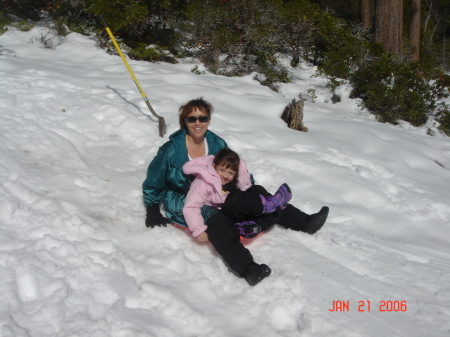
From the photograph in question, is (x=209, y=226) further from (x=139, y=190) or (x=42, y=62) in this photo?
(x=42, y=62)

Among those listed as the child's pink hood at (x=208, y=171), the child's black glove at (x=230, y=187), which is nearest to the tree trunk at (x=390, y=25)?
Answer: the child's pink hood at (x=208, y=171)

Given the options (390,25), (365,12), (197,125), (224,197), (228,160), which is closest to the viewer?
(228,160)

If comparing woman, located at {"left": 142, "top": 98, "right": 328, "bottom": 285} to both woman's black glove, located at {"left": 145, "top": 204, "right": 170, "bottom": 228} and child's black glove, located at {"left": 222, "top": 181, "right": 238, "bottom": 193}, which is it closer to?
woman's black glove, located at {"left": 145, "top": 204, "right": 170, "bottom": 228}

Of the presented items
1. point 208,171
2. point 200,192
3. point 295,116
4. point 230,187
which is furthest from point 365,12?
point 200,192

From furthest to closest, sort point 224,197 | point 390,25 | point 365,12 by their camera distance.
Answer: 1. point 365,12
2. point 390,25
3. point 224,197

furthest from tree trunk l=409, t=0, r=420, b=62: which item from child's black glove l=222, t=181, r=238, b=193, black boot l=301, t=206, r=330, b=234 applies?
child's black glove l=222, t=181, r=238, b=193

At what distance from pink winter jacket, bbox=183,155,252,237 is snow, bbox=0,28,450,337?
0.25m

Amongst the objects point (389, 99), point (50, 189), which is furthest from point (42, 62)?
point (389, 99)

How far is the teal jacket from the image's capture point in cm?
293

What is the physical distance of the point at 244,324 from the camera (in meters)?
2.12

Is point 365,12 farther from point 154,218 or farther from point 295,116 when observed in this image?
point 154,218

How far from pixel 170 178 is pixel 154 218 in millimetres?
355

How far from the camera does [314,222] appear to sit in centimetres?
302
